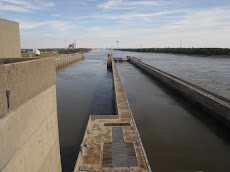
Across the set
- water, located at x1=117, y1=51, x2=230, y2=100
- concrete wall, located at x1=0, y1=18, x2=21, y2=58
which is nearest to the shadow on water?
water, located at x1=117, y1=51, x2=230, y2=100

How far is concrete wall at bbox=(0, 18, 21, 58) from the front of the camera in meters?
5.08

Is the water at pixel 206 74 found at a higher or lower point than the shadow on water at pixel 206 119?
higher

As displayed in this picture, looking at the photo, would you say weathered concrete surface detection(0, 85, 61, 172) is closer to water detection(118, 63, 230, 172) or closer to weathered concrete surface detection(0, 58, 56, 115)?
weathered concrete surface detection(0, 58, 56, 115)

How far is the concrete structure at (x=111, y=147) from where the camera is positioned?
679cm

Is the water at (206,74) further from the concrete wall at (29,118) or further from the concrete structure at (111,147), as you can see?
the concrete wall at (29,118)

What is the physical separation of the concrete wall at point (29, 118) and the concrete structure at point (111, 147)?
239 centimetres

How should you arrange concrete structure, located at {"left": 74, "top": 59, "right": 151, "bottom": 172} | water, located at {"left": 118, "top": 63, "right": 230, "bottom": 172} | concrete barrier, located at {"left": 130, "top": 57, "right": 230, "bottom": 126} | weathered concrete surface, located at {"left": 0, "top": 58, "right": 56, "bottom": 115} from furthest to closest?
concrete barrier, located at {"left": 130, "top": 57, "right": 230, "bottom": 126} < water, located at {"left": 118, "top": 63, "right": 230, "bottom": 172} < concrete structure, located at {"left": 74, "top": 59, "right": 151, "bottom": 172} < weathered concrete surface, located at {"left": 0, "top": 58, "right": 56, "bottom": 115}

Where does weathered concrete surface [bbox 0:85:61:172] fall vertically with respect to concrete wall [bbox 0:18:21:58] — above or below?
below

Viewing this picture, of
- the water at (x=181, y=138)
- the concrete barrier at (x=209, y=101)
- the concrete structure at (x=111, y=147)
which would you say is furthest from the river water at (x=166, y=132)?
the concrete structure at (x=111, y=147)

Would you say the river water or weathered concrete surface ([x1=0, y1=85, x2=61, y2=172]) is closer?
weathered concrete surface ([x1=0, y1=85, x2=61, y2=172])

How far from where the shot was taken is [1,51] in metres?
5.14

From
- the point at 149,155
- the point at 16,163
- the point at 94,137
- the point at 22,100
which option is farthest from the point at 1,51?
the point at 149,155

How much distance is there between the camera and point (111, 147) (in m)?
8.03

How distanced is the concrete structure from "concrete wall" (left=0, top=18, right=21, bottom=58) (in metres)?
4.32
